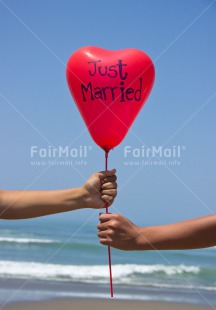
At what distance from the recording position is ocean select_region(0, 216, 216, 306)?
651cm

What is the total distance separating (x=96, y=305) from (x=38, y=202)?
3.29 meters

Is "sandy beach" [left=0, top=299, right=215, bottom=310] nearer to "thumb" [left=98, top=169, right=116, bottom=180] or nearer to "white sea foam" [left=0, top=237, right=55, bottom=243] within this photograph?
"thumb" [left=98, top=169, right=116, bottom=180]

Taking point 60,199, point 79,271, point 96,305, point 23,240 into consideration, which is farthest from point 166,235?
point 23,240

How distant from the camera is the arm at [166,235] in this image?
2.05m

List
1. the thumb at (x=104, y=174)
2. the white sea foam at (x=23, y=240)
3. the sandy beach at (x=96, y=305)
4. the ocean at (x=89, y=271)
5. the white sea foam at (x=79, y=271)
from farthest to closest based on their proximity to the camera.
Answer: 1. the white sea foam at (x=23, y=240)
2. the white sea foam at (x=79, y=271)
3. the ocean at (x=89, y=271)
4. the sandy beach at (x=96, y=305)
5. the thumb at (x=104, y=174)

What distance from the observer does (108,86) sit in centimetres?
274

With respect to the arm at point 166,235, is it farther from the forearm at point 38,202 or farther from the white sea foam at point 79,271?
the white sea foam at point 79,271

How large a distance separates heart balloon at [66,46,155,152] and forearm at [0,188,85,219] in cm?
30

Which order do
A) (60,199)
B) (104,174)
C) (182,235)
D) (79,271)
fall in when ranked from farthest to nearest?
(79,271) → (60,199) → (104,174) → (182,235)

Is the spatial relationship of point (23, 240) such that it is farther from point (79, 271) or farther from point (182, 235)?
point (182, 235)

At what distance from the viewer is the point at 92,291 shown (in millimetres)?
6668

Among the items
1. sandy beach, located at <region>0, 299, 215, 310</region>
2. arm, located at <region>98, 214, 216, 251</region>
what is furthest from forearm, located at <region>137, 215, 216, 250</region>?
sandy beach, located at <region>0, 299, 215, 310</region>

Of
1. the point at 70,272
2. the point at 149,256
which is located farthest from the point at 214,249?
the point at 70,272

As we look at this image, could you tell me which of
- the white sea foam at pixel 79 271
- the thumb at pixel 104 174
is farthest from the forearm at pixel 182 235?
the white sea foam at pixel 79 271
